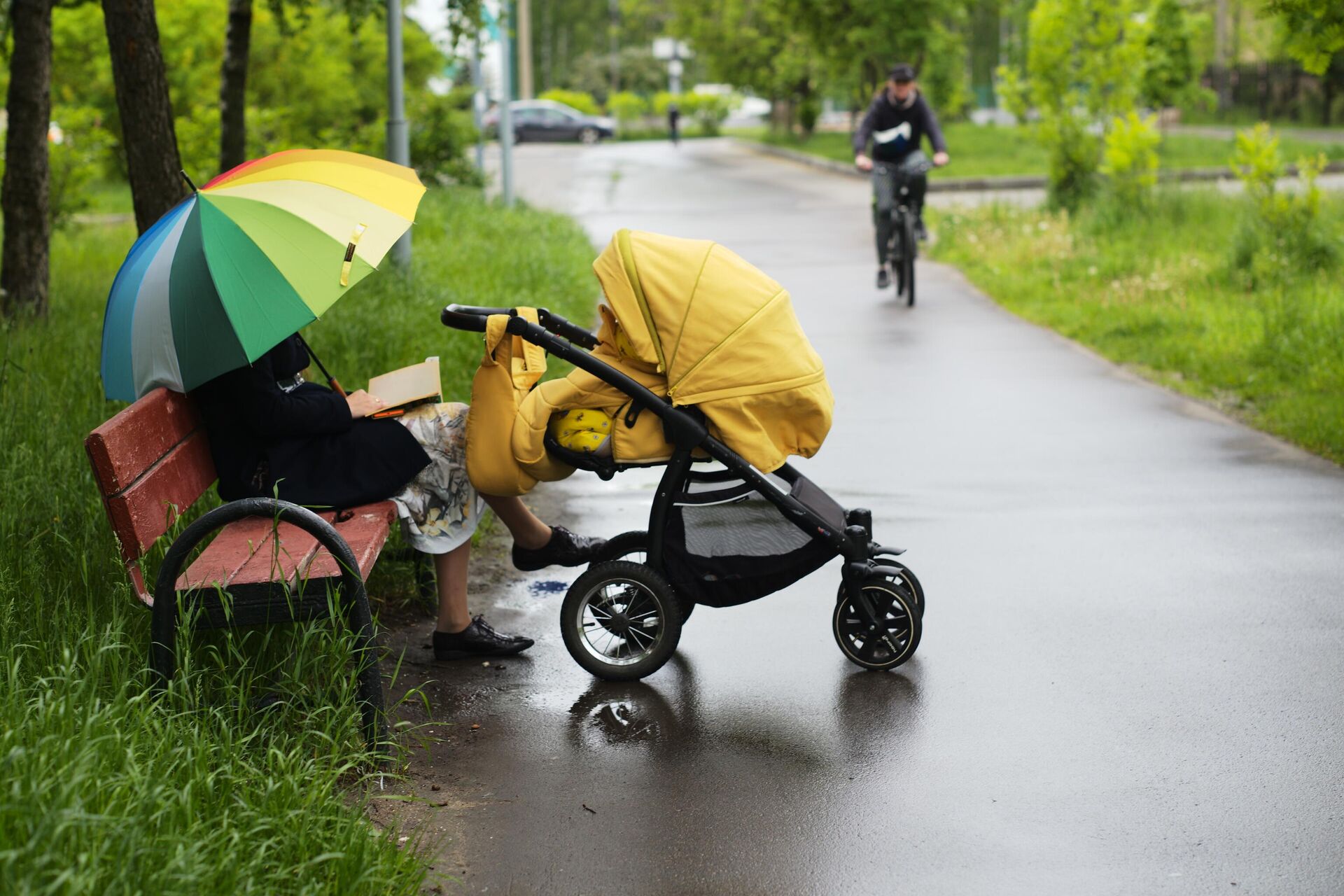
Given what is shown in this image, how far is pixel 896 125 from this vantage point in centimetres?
1350

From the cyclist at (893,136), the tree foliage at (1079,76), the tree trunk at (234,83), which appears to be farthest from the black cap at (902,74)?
the tree trunk at (234,83)

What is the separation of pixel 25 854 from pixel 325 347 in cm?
564

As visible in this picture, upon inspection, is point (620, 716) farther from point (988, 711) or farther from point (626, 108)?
point (626, 108)

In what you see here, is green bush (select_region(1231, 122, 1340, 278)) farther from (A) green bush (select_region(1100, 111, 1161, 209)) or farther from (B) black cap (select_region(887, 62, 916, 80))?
(B) black cap (select_region(887, 62, 916, 80))

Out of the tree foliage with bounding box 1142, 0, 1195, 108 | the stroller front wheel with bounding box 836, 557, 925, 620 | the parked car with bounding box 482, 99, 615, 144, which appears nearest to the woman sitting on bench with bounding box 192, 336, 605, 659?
the stroller front wheel with bounding box 836, 557, 925, 620

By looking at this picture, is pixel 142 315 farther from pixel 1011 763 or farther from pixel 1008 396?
pixel 1008 396

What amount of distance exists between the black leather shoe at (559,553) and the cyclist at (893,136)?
28.0 feet

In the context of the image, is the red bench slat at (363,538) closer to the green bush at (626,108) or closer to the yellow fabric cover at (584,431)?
the yellow fabric cover at (584,431)

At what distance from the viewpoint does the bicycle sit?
1272 cm

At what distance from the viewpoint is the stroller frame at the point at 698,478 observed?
445 centimetres

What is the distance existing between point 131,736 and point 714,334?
6.47ft

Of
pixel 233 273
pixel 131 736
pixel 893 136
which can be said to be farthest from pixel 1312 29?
pixel 131 736

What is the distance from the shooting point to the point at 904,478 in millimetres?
7340

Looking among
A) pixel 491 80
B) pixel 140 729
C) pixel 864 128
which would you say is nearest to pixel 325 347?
pixel 140 729
